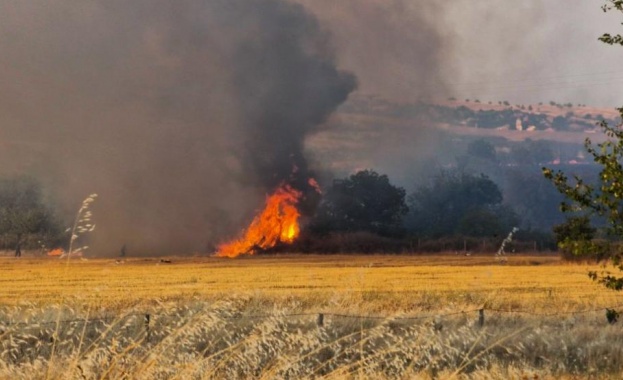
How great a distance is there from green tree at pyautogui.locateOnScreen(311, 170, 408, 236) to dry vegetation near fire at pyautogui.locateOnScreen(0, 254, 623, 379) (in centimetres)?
5526

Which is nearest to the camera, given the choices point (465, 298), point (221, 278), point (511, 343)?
point (511, 343)

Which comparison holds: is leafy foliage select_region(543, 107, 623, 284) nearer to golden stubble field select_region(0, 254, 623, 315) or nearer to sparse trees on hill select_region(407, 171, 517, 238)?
golden stubble field select_region(0, 254, 623, 315)

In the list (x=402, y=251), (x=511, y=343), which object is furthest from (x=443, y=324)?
(x=402, y=251)

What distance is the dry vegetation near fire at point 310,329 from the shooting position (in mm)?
9227

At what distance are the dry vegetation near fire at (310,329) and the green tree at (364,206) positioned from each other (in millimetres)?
55263

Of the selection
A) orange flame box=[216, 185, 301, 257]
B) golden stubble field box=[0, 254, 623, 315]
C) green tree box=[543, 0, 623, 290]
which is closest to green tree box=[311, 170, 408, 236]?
orange flame box=[216, 185, 301, 257]

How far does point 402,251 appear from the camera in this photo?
329ft

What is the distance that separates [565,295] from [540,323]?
40.5ft

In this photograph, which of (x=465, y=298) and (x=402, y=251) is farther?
(x=402, y=251)

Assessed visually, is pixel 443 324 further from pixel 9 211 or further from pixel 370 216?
pixel 9 211

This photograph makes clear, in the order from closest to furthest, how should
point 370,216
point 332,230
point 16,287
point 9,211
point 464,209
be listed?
point 16,287, point 332,230, point 370,216, point 9,211, point 464,209

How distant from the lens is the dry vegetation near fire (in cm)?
923

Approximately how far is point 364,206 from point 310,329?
309 ft

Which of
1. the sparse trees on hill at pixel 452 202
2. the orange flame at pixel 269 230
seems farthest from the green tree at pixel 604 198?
the sparse trees on hill at pixel 452 202
